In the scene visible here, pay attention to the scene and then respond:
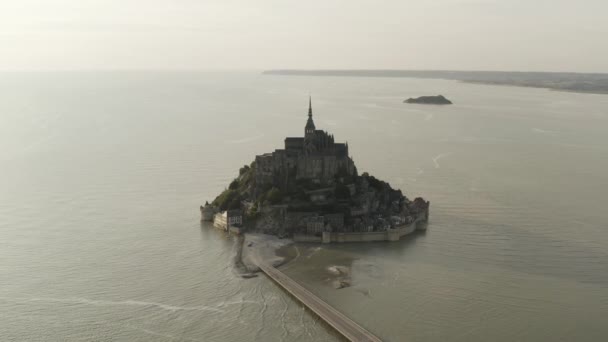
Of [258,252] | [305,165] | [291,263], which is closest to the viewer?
[291,263]

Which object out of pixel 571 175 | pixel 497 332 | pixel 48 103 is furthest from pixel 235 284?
pixel 48 103

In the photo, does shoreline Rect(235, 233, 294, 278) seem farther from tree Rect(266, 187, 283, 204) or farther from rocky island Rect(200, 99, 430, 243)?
tree Rect(266, 187, 283, 204)

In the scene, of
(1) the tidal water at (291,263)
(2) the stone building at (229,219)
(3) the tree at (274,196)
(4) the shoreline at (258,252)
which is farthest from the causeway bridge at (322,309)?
(3) the tree at (274,196)

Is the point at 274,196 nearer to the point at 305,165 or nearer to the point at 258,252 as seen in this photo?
the point at 305,165

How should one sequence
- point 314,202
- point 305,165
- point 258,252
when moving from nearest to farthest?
point 258,252 → point 314,202 → point 305,165

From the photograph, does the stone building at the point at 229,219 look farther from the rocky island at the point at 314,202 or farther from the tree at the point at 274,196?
the tree at the point at 274,196

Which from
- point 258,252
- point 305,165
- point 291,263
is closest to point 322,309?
point 291,263
